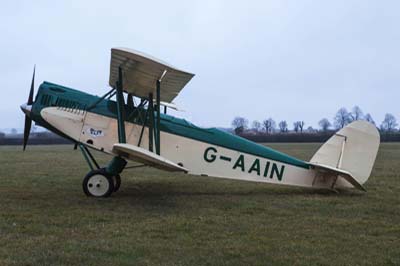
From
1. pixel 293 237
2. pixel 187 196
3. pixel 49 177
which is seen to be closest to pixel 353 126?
pixel 187 196

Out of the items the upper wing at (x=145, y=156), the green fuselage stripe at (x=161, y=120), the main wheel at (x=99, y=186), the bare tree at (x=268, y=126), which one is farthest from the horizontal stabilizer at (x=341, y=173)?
the bare tree at (x=268, y=126)

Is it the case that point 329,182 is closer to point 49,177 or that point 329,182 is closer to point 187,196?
point 187,196

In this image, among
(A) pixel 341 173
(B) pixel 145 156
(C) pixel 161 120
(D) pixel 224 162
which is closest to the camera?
(B) pixel 145 156

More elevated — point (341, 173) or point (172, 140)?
point (172, 140)

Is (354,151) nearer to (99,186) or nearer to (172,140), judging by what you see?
(172,140)

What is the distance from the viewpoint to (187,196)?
Result: 30.0 feet

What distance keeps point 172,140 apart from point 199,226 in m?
3.59

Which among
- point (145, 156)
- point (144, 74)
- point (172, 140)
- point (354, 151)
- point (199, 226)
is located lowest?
point (199, 226)

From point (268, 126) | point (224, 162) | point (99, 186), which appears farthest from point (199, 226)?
point (268, 126)

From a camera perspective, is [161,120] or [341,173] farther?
[161,120]

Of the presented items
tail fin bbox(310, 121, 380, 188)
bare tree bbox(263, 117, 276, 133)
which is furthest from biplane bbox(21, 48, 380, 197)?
bare tree bbox(263, 117, 276, 133)

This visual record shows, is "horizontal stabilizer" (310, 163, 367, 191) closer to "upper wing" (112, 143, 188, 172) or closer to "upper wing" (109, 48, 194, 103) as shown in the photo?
"upper wing" (112, 143, 188, 172)

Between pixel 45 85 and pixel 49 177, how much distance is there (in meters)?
4.06

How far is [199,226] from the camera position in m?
6.04
